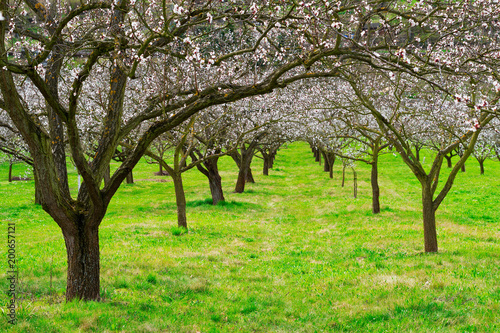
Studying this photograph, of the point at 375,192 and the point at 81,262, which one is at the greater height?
the point at 375,192

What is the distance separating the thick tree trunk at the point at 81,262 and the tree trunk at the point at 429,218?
9.58 meters

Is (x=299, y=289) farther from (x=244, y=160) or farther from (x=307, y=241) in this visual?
(x=244, y=160)

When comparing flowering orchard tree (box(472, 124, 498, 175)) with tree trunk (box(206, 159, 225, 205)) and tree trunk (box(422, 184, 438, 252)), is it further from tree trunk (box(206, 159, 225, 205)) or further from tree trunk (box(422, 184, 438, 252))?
tree trunk (box(422, 184, 438, 252))

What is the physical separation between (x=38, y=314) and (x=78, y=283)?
0.95 m

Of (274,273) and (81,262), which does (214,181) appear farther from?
(81,262)

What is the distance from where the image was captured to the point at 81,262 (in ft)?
25.6

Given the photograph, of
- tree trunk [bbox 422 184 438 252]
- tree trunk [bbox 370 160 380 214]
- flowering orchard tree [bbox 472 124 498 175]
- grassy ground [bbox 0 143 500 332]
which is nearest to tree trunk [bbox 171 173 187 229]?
grassy ground [bbox 0 143 500 332]

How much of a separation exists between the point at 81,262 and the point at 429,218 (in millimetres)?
9983

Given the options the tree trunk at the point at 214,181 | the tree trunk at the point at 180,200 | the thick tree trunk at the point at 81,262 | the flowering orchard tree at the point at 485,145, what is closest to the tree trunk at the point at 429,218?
the thick tree trunk at the point at 81,262

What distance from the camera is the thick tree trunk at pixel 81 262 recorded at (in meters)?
7.74

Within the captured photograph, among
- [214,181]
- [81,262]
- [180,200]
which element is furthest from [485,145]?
[81,262]

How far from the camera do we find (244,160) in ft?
102

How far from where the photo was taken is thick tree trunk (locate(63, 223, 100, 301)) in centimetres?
774

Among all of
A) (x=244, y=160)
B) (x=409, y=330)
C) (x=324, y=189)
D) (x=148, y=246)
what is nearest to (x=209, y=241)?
(x=148, y=246)
